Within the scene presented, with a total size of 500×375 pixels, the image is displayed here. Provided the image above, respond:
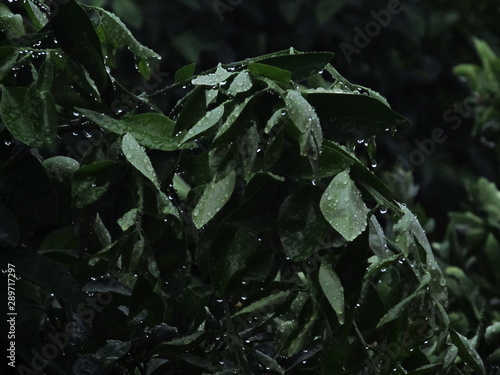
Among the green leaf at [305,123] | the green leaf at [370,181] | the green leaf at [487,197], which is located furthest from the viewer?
the green leaf at [487,197]

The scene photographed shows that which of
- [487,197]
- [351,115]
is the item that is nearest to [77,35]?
[351,115]

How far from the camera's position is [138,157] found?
3.76 feet

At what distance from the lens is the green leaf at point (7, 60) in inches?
48.4

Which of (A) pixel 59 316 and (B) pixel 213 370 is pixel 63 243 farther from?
(B) pixel 213 370

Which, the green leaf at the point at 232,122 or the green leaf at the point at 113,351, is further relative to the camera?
the green leaf at the point at 113,351

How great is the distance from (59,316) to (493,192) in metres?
1.69

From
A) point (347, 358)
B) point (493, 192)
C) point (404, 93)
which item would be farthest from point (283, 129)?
point (404, 93)

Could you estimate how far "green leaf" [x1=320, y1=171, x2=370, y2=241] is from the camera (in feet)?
3.48

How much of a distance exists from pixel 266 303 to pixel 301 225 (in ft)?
0.42

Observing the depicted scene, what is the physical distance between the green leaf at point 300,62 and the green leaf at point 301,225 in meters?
0.20

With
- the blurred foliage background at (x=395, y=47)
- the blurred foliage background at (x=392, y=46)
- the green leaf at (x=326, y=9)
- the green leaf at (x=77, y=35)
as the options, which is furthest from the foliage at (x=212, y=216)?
the green leaf at (x=326, y=9)

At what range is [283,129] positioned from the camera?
111 cm

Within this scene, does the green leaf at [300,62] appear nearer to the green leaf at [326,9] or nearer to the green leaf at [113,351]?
the green leaf at [113,351]

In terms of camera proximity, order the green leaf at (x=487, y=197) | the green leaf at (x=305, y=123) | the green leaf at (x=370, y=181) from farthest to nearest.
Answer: the green leaf at (x=487, y=197)
the green leaf at (x=370, y=181)
the green leaf at (x=305, y=123)
